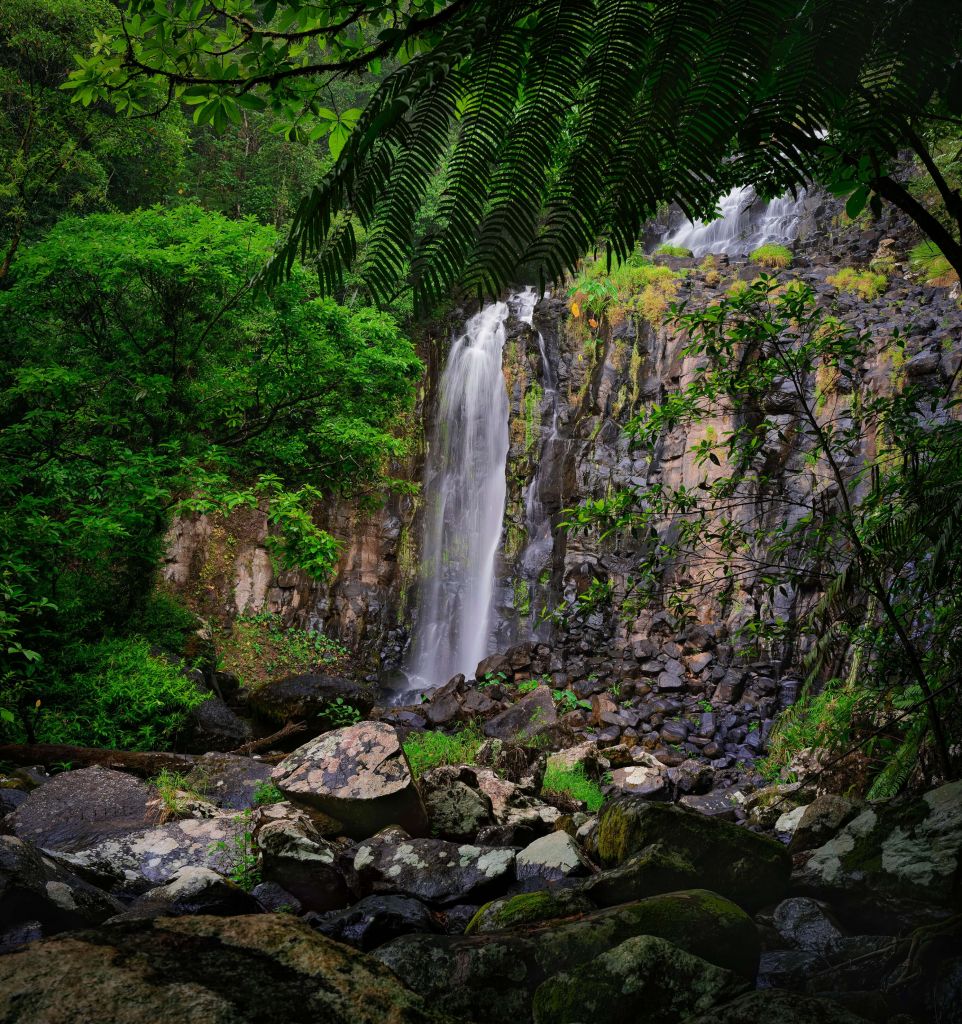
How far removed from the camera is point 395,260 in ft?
2.86

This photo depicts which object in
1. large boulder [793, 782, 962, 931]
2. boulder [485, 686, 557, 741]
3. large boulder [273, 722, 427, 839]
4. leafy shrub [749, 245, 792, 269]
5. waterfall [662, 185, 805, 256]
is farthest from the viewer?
waterfall [662, 185, 805, 256]

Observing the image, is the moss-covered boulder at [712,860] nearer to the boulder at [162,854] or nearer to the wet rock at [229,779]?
the boulder at [162,854]

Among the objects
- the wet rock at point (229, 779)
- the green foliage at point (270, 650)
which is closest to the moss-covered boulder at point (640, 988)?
the wet rock at point (229, 779)

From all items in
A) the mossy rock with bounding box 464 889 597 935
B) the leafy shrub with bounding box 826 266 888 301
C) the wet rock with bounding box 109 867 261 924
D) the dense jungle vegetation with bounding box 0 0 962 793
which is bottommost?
the wet rock with bounding box 109 867 261 924

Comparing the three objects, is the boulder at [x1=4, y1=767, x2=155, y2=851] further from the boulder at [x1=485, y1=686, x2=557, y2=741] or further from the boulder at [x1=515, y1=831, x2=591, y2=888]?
the boulder at [x1=485, y1=686, x2=557, y2=741]

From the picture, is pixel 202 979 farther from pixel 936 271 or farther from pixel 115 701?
pixel 936 271

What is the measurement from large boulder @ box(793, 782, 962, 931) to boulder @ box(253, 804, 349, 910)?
274cm

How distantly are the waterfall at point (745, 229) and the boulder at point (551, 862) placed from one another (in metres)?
15.3

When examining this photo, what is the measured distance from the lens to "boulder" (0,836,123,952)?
118 inches

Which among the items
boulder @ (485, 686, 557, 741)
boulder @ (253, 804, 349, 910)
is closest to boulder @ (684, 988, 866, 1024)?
boulder @ (253, 804, 349, 910)

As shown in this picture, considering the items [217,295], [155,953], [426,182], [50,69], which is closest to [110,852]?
[155,953]

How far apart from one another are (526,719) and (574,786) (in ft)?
8.96

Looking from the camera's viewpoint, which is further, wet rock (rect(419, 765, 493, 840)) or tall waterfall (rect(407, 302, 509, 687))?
tall waterfall (rect(407, 302, 509, 687))

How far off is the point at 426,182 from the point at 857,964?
117 inches
